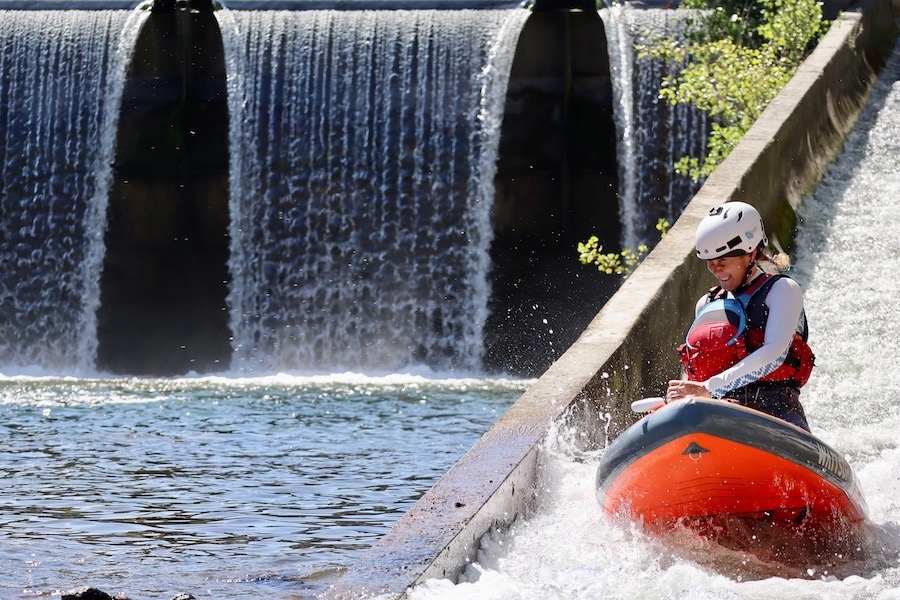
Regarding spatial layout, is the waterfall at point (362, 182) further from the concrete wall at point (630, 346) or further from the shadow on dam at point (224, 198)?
the concrete wall at point (630, 346)

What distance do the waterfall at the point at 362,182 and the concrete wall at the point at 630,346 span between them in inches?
184

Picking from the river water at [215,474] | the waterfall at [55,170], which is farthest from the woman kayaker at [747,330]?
the waterfall at [55,170]

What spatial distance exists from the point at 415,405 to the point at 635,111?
480 cm

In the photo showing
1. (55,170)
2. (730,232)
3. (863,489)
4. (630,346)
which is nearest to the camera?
(730,232)

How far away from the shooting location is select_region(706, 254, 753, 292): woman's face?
5.27 meters

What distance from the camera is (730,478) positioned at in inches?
196

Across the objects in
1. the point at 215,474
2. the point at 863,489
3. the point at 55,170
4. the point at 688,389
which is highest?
the point at 688,389

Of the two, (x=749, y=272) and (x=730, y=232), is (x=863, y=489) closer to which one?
(x=749, y=272)

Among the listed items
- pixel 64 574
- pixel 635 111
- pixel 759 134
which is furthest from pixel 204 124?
pixel 64 574

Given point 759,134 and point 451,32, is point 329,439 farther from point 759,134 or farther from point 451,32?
point 451,32

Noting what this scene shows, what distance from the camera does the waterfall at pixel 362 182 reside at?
53.3ft

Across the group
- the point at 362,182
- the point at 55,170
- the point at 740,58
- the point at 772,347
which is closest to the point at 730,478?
the point at 772,347

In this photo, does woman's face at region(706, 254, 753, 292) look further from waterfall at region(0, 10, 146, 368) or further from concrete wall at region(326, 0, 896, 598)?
waterfall at region(0, 10, 146, 368)

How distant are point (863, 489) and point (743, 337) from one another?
1.20 meters
